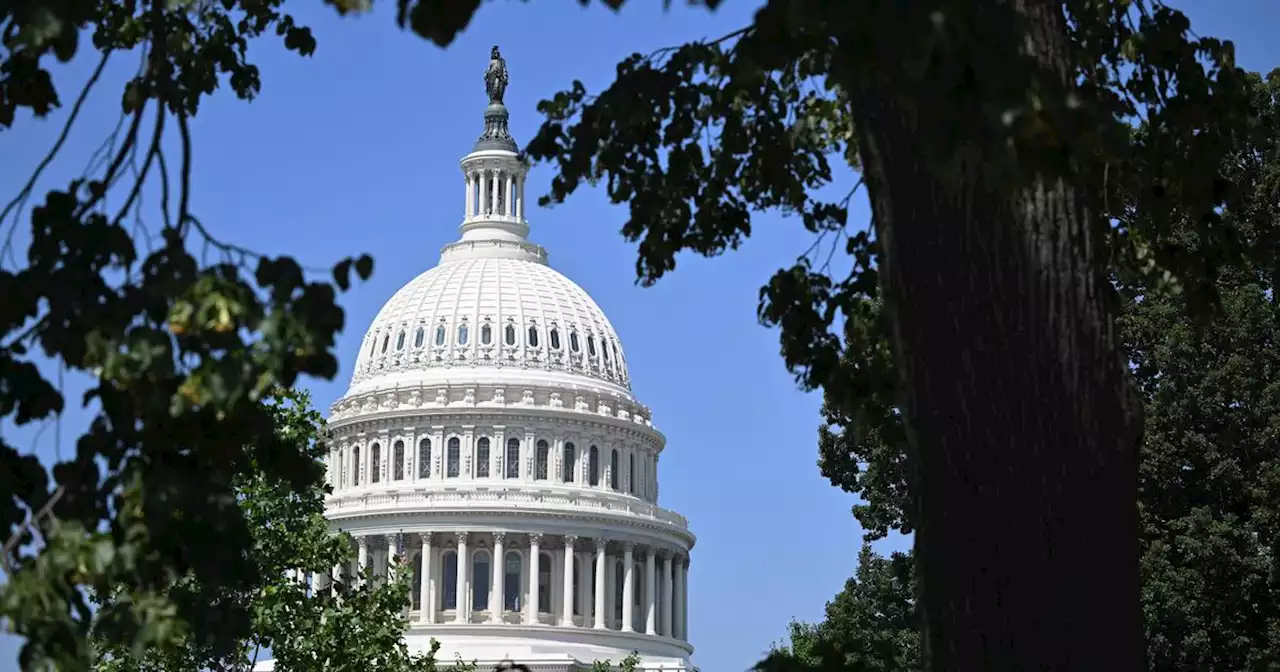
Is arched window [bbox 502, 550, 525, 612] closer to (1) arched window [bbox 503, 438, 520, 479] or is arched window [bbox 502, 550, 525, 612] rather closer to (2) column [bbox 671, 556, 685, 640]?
(1) arched window [bbox 503, 438, 520, 479]

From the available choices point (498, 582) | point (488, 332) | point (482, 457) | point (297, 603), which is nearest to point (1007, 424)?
point (297, 603)

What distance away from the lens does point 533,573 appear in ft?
417

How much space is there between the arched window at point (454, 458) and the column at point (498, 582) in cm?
529

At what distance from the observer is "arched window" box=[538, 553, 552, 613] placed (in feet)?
421

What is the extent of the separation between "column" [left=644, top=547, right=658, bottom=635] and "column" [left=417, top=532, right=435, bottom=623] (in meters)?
13.7

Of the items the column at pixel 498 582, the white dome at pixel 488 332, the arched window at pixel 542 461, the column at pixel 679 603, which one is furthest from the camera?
the column at pixel 679 603

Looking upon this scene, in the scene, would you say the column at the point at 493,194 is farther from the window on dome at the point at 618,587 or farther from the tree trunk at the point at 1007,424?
the tree trunk at the point at 1007,424

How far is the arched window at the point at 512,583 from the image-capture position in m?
128

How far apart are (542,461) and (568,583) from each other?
827 cm

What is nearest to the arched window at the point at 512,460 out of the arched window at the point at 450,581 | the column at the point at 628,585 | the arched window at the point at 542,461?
the arched window at the point at 542,461

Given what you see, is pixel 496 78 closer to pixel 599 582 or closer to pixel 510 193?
pixel 510 193

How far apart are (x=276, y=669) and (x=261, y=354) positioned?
39.3 m

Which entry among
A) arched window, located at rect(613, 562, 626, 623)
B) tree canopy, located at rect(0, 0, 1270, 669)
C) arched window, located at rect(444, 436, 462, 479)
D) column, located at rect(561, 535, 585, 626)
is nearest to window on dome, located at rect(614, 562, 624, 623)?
arched window, located at rect(613, 562, 626, 623)

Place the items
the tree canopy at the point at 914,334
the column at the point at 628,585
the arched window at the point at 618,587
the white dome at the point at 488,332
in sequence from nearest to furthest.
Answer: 1. the tree canopy at the point at 914,334
2. the column at the point at 628,585
3. the arched window at the point at 618,587
4. the white dome at the point at 488,332
